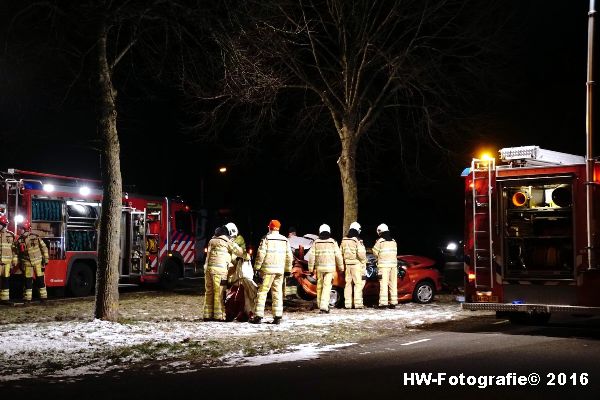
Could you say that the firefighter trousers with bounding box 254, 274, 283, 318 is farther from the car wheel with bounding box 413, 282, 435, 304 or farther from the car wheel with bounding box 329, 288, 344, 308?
the car wheel with bounding box 413, 282, 435, 304

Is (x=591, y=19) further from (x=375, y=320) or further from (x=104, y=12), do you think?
(x=104, y=12)

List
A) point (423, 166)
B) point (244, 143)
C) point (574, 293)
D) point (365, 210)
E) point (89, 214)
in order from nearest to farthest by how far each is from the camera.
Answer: point (574, 293) → point (89, 214) → point (244, 143) → point (423, 166) → point (365, 210)

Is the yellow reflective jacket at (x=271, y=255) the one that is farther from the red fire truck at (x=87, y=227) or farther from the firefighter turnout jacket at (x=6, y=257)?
the red fire truck at (x=87, y=227)

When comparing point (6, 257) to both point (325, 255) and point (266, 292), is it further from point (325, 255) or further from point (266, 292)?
point (325, 255)

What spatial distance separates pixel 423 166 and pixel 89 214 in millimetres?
17654

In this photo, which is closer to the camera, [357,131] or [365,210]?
[357,131]

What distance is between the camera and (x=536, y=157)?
11312 millimetres

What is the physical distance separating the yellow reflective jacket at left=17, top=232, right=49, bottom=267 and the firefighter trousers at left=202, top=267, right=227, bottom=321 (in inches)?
225

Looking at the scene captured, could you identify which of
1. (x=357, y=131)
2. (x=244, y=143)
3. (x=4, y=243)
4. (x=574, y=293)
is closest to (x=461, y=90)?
(x=357, y=131)

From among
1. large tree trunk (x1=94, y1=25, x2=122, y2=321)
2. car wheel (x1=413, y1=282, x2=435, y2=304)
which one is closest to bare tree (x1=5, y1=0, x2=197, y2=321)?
large tree trunk (x1=94, y1=25, x2=122, y2=321)

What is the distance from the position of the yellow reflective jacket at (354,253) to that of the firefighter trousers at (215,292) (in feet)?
10.7

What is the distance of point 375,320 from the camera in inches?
553

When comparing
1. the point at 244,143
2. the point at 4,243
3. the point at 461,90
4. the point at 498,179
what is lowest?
the point at 4,243

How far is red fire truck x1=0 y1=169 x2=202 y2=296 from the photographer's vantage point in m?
18.2
